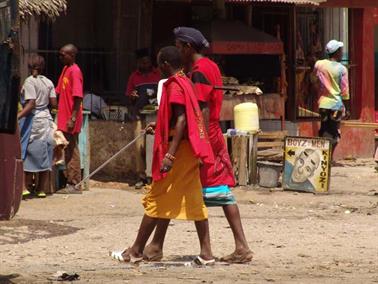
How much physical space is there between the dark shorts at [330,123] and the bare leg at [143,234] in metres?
8.22

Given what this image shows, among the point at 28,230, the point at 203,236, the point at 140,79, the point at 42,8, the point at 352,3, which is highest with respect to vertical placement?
the point at 352,3

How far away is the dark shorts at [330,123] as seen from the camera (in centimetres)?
1698

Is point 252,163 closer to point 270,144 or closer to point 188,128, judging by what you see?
point 270,144

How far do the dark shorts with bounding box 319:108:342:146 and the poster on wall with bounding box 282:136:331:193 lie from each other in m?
2.15

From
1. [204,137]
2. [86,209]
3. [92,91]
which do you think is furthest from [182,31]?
[92,91]

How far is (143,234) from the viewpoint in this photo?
9.00 meters

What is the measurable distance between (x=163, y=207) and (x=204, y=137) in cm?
60

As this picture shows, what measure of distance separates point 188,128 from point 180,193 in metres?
0.48

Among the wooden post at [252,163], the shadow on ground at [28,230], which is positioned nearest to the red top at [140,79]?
the wooden post at [252,163]

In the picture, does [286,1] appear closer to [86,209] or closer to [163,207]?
[86,209]

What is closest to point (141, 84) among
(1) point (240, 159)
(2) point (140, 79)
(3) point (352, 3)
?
(2) point (140, 79)

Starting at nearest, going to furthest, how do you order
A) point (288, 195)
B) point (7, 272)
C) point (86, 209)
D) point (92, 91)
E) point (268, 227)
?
point (7, 272), point (268, 227), point (86, 209), point (288, 195), point (92, 91)

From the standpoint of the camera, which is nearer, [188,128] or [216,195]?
[188,128]

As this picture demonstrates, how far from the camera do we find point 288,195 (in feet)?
47.7
